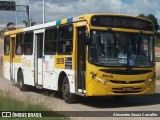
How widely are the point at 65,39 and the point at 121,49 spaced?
227cm

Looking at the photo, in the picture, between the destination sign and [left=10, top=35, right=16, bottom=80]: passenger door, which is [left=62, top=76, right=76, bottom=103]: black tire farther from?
[left=10, top=35, right=16, bottom=80]: passenger door

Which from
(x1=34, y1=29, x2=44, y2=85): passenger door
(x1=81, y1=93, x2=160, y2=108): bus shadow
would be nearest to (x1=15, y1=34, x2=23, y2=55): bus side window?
(x1=34, y1=29, x2=44, y2=85): passenger door

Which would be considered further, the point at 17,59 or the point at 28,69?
the point at 17,59

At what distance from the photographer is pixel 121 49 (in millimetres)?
14195

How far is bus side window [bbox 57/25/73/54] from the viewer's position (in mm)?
15102

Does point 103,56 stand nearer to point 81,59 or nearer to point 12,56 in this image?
point 81,59

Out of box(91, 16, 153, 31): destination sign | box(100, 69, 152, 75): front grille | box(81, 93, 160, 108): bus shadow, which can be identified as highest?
box(91, 16, 153, 31): destination sign

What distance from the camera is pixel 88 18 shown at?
46.0 ft

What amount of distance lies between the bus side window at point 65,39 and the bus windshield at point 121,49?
1350mm

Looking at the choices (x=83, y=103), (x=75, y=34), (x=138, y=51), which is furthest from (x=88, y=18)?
(x=83, y=103)

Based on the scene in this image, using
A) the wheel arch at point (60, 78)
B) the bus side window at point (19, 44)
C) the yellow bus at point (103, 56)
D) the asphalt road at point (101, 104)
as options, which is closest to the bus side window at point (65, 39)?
the yellow bus at point (103, 56)

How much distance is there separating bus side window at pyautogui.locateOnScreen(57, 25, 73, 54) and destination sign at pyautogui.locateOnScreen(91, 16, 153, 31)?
1333 mm

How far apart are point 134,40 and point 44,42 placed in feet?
14.8

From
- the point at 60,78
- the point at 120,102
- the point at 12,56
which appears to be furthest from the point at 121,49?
the point at 12,56
